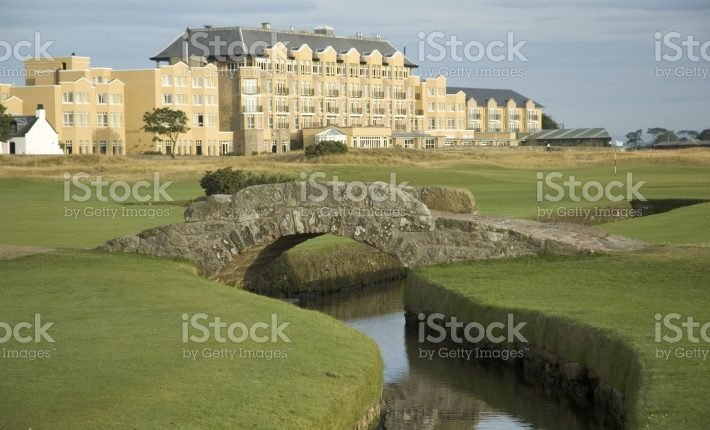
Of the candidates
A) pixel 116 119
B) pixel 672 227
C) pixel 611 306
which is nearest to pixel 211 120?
pixel 116 119

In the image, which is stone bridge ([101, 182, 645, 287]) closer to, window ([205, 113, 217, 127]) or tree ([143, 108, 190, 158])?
tree ([143, 108, 190, 158])

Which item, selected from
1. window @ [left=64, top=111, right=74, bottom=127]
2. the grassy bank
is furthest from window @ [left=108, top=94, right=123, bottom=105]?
the grassy bank

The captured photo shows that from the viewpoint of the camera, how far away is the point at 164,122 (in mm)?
133500

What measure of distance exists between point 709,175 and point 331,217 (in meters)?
58.0

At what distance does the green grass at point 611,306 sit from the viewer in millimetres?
16730

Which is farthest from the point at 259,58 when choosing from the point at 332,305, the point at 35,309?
the point at 35,309

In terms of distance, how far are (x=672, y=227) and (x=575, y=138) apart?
151m

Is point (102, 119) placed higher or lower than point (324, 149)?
higher

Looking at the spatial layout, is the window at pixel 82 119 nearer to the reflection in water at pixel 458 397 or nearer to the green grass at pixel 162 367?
the green grass at pixel 162 367

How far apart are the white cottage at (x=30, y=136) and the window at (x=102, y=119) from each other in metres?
10.9

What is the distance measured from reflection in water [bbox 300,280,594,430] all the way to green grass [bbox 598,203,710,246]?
38.5ft

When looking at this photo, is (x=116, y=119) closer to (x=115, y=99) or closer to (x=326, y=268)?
(x=115, y=99)

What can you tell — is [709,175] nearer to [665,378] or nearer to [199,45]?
[665,378]

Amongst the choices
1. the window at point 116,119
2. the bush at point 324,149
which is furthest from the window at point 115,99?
the bush at point 324,149
